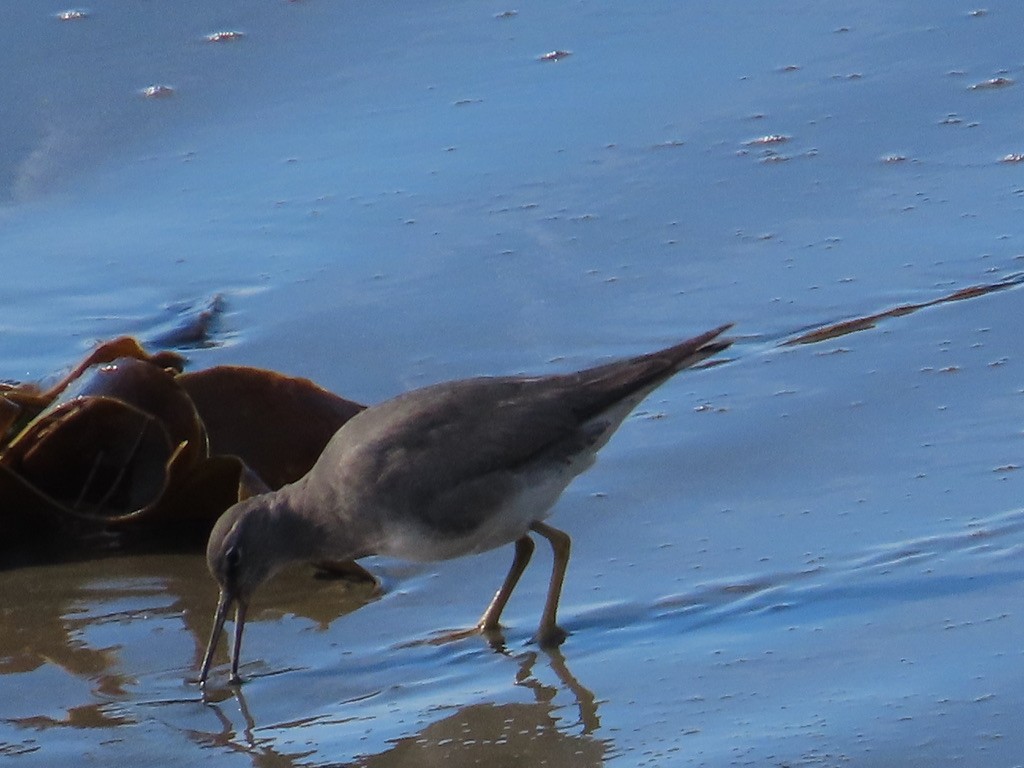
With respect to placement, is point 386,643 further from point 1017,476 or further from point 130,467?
point 1017,476

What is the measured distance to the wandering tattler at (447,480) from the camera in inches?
182

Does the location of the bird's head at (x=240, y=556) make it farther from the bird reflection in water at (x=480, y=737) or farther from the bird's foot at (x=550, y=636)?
the bird's foot at (x=550, y=636)

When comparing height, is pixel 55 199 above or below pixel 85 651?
above

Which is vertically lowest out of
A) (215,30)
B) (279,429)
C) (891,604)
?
(891,604)

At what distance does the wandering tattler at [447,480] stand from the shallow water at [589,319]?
13 cm

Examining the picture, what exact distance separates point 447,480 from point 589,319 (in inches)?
59.2

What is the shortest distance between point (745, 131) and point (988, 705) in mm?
3917

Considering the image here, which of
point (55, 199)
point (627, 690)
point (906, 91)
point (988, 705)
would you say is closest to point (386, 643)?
point (627, 690)

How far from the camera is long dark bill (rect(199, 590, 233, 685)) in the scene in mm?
4281

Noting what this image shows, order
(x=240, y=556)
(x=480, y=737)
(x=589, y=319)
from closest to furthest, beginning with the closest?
(x=480, y=737) < (x=240, y=556) < (x=589, y=319)

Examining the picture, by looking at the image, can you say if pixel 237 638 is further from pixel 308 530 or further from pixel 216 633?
pixel 308 530

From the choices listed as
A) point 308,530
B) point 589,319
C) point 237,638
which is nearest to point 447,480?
point 308,530

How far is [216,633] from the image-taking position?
4.41 m

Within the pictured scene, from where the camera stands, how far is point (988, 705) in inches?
149
